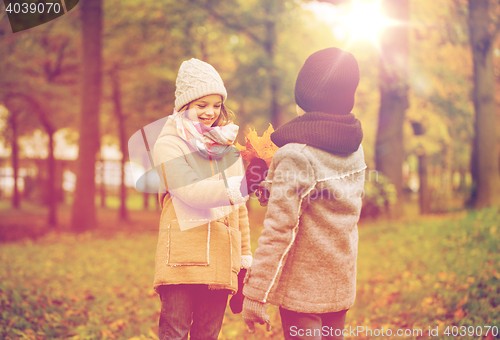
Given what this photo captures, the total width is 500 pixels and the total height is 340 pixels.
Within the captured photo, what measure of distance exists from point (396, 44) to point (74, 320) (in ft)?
31.9

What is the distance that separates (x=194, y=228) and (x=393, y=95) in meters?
9.50

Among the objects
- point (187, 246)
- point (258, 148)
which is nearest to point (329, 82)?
point (258, 148)

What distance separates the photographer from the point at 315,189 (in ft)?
6.33

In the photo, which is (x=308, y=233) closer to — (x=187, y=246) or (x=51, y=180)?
(x=187, y=246)

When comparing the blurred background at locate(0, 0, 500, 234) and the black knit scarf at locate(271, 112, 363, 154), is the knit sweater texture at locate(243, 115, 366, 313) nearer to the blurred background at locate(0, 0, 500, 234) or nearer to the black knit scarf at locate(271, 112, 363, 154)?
the black knit scarf at locate(271, 112, 363, 154)

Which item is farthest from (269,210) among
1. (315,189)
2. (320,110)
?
(320,110)

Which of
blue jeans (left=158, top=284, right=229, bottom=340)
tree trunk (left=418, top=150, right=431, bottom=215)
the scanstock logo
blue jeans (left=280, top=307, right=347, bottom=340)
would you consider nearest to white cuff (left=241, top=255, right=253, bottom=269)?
blue jeans (left=158, top=284, right=229, bottom=340)

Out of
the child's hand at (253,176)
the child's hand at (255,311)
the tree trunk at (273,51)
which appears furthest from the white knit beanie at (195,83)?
the tree trunk at (273,51)

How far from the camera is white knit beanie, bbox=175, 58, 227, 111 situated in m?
2.26

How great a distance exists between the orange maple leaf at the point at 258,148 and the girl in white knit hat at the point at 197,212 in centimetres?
12

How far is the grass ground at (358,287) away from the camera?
396 centimetres

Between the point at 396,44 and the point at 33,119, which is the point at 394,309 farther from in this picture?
the point at 33,119

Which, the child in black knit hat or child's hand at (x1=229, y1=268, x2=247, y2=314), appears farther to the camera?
child's hand at (x1=229, y1=268, x2=247, y2=314)

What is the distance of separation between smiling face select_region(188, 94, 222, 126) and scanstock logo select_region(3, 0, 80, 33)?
7428mm
